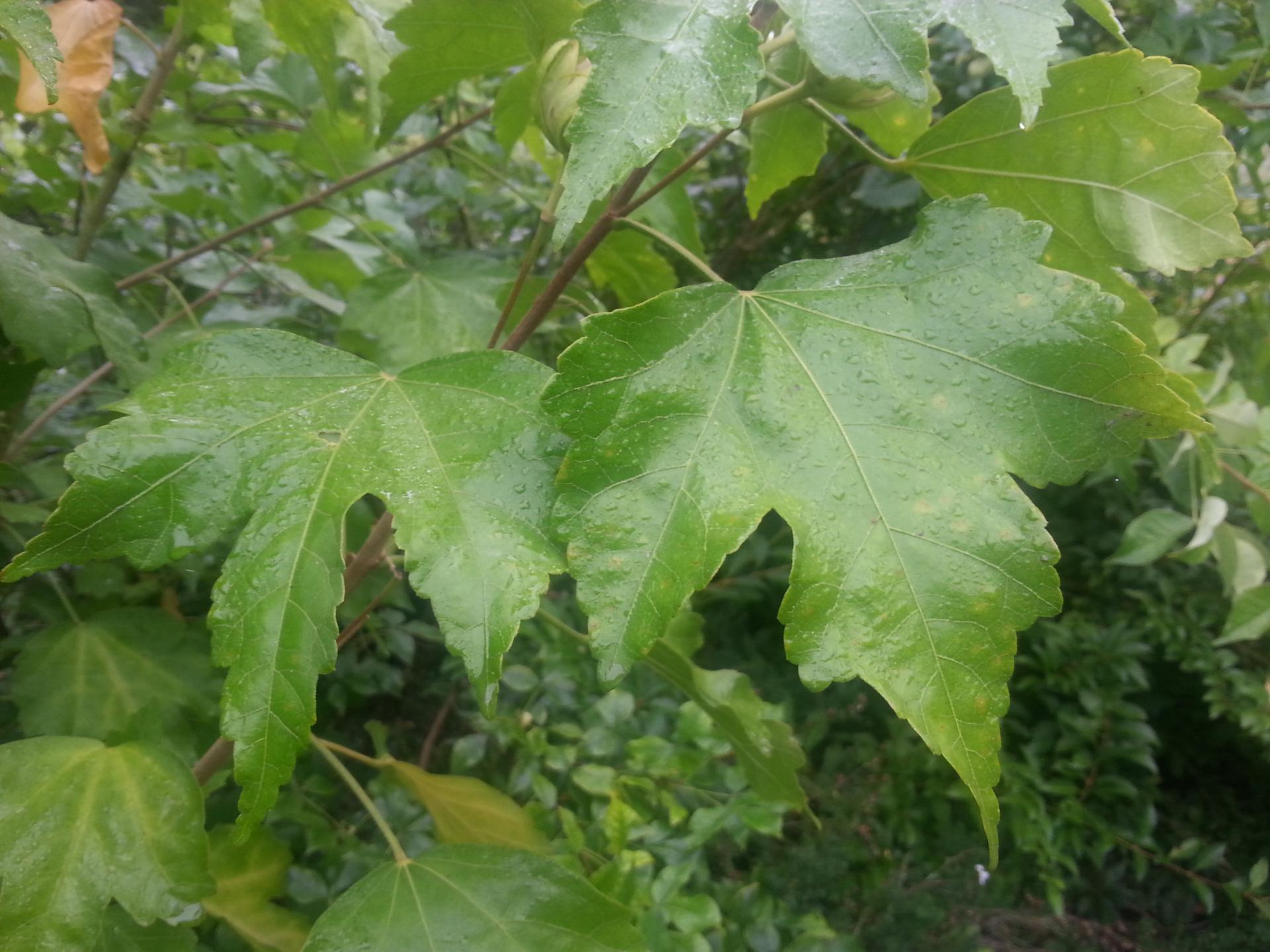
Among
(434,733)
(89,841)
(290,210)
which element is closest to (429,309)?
(290,210)

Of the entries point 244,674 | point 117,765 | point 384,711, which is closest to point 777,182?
point 244,674

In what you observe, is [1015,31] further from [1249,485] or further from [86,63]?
[1249,485]

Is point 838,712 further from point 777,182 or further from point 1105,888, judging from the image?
point 777,182

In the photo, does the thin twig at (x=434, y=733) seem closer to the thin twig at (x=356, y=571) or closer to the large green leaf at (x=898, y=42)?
the thin twig at (x=356, y=571)

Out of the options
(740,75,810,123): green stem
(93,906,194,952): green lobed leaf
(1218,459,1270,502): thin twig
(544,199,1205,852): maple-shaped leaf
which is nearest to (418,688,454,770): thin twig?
Result: (93,906,194,952): green lobed leaf

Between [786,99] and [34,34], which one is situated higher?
→ [34,34]
